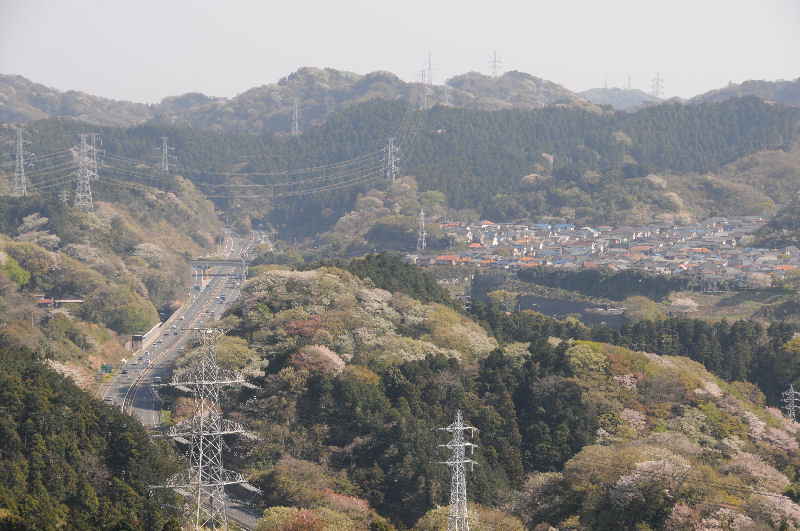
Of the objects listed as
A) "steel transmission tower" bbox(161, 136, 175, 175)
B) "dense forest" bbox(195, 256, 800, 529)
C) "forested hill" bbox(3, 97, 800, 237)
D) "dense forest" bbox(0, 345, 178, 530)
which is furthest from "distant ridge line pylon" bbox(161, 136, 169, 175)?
"dense forest" bbox(0, 345, 178, 530)

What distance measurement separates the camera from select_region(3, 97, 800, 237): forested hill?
118m

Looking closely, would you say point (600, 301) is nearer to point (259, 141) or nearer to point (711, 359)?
point (711, 359)

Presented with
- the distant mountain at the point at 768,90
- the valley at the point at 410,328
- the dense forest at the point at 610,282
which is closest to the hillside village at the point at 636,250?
the valley at the point at 410,328

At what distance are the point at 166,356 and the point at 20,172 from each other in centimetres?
5265

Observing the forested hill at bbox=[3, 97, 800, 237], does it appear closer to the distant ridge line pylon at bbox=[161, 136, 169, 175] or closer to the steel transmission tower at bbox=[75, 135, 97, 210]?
the distant ridge line pylon at bbox=[161, 136, 169, 175]

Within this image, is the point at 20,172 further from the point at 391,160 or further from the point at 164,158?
the point at 391,160

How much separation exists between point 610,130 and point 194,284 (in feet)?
222

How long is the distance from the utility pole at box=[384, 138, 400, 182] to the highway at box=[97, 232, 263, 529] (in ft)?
121

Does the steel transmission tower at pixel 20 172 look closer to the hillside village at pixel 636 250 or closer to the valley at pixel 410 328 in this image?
the valley at pixel 410 328

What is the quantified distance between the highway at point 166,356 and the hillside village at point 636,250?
16849mm

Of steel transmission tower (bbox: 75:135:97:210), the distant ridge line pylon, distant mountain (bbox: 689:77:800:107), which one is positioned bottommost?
steel transmission tower (bbox: 75:135:97:210)

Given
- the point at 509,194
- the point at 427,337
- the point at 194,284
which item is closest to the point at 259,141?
the point at 509,194

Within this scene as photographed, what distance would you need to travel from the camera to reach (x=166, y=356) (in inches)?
2581

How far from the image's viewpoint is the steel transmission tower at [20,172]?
339ft
